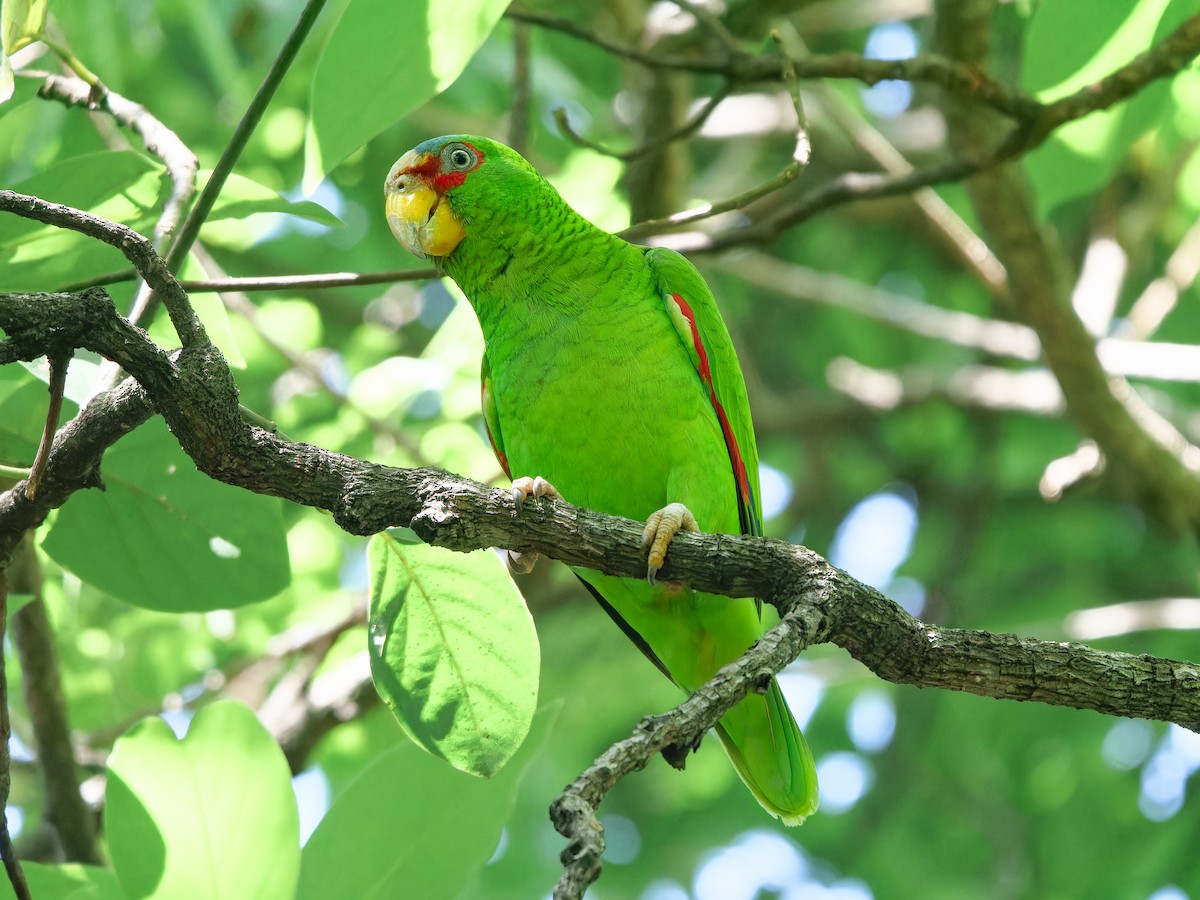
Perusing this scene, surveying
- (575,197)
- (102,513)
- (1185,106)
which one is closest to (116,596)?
(102,513)

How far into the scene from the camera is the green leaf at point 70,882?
2141 mm

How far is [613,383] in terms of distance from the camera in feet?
9.82

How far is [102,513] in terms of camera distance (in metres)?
2.31

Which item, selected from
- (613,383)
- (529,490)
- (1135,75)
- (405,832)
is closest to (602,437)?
(613,383)

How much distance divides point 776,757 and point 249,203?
200cm

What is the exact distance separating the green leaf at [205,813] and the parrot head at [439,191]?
163 cm

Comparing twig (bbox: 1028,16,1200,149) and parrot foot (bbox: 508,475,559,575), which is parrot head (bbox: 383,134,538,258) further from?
twig (bbox: 1028,16,1200,149)

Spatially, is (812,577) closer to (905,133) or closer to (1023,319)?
(1023,319)

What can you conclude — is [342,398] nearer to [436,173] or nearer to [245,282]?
[436,173]

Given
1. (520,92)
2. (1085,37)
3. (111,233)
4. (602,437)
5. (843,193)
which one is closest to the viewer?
(111,233)

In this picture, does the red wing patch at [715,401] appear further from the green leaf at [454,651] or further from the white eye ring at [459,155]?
the green leaf at [454,651]

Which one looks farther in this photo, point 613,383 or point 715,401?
point 715,401

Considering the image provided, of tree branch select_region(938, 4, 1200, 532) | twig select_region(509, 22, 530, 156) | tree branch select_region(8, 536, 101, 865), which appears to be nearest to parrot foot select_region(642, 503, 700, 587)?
tree branch select_region(8, 536, 101, 865)

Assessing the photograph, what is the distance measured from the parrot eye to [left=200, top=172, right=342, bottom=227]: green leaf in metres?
1.14
